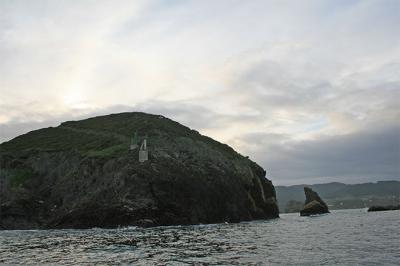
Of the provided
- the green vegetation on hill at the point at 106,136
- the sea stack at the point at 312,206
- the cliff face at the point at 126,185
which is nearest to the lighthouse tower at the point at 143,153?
the cliff face at the point at 126,185

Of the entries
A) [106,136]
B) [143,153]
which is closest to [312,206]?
[106,136]

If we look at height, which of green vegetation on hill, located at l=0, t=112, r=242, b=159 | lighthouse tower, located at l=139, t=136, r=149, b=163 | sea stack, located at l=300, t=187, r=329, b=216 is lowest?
sea stack, located at l=300, t=187, r=329, b=216

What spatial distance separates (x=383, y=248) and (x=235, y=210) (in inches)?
2730

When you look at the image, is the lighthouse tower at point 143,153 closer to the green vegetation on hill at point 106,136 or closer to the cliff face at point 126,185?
the cliff face at point 126,185

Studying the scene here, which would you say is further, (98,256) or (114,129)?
(114,129)

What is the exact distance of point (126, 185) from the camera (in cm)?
8962

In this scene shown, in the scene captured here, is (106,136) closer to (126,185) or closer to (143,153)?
(143,153)

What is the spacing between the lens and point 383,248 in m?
35.1

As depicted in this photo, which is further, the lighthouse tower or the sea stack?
the sea stack

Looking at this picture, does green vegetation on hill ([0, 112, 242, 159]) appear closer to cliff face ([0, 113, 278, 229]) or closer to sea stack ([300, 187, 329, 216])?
cliff face ([0, 113, 278, 229])

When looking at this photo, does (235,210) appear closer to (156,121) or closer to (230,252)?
(156,121)

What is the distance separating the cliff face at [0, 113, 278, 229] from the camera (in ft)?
285

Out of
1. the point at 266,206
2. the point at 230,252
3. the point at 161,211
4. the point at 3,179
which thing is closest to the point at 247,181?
the point at 266,206

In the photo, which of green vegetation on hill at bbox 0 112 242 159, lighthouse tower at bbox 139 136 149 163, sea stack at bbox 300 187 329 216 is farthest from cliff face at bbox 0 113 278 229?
sea stack at bbox 300 187 329 216
